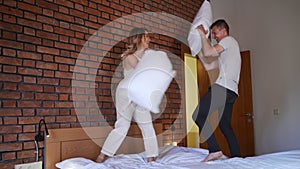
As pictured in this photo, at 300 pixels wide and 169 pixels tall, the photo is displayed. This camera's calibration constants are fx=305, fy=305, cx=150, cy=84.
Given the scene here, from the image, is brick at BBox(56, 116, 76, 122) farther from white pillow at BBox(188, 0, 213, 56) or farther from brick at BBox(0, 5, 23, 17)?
white pillow at BBox(188, 0, 213, 56)

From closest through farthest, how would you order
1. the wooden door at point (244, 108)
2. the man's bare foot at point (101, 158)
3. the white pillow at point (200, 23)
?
the man's bare foot at point (101, 158)
the white pillow at point (200, 23)
the wooden door at point (244, 108)

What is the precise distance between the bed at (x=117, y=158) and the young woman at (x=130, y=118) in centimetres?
9

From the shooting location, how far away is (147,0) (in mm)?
3695

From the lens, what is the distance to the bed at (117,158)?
6.72ft

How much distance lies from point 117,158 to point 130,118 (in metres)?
0.35

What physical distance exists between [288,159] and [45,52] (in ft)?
6.56

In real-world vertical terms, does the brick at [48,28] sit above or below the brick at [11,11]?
below

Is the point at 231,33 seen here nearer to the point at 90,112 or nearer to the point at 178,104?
the point at 178,104

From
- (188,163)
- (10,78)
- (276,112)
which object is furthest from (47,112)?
(276,112)

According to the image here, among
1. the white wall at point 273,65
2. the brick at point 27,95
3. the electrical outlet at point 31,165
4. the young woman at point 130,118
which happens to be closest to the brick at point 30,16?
the brick at point 27,95

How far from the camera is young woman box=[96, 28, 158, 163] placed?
2.51 metres

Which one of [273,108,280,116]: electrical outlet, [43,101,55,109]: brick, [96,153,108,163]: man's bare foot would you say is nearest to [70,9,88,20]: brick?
[43,101,55,109]: brick

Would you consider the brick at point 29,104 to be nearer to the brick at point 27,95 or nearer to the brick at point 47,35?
the brick at point 27,95

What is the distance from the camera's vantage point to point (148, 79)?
2.44 metres
